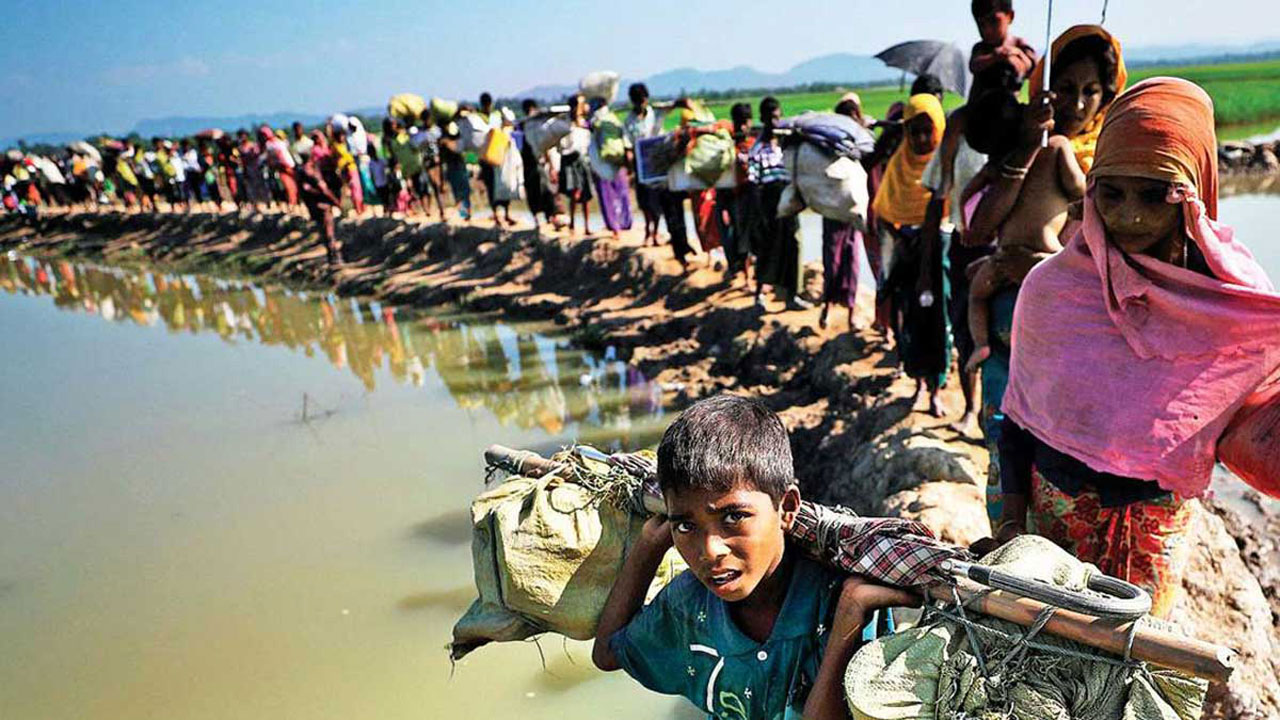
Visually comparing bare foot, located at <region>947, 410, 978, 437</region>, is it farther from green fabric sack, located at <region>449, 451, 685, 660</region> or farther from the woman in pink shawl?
green fabric sack, located at <region>449, 451, 685, 660</region>

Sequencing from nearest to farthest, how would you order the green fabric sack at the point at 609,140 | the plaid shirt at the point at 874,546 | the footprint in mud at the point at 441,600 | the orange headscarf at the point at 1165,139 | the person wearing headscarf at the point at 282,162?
1. the plaid shirt at the point at 874,546
2. the orange headscarf at the point at 1165,139
3. the footprint in mud at the point at 441,600
4. the green fabric sack at the point at 609,140
5. the person wearing headscarf at the point at 282,162

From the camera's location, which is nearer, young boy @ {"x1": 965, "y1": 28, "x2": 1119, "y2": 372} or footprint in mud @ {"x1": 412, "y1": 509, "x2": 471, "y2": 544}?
young boy @ {"x1": 965, "y1": 28, "x2": 1119, "y2": 372}

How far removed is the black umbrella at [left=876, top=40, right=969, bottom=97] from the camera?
467 cm

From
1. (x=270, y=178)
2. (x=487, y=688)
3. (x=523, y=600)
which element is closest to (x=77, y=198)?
(x=270, y=178)

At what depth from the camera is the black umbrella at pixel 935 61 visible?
467 centimetres

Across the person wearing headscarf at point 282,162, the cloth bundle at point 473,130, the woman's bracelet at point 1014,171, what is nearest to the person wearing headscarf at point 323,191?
the person wearing headscarf at point 282,162

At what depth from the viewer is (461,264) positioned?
10.8 m

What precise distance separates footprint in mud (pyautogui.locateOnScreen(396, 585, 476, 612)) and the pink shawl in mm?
2928

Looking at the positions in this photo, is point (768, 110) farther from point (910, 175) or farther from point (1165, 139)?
point (1165, 139)

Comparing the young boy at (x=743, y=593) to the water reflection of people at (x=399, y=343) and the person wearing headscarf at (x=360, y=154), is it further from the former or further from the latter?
the person wearing headscarf at (x=360, y=154)

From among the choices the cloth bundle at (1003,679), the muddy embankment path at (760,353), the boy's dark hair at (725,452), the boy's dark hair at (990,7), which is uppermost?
the boy's dark hair at (990,7)

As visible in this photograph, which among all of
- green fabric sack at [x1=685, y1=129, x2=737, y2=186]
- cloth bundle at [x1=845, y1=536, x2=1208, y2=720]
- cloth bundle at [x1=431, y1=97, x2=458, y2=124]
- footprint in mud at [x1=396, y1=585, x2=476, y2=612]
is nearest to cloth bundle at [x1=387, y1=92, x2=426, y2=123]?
cloth bundle at [x1=431, y1=97, x2=458, y2=124]

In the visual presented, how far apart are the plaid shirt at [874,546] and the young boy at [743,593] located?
0.8 inches

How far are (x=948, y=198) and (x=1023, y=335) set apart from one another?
1934 millimetres
